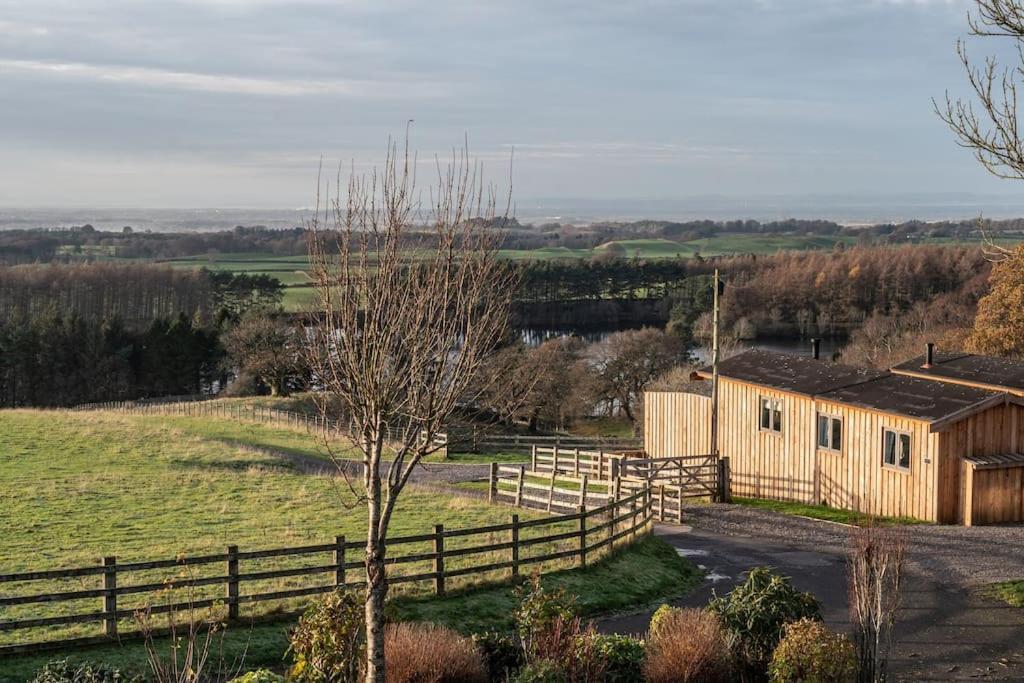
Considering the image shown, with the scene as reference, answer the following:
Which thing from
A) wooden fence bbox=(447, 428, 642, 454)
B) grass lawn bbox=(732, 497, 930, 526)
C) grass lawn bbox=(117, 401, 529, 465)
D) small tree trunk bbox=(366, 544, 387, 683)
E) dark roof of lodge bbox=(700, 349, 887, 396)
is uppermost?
dark roof of lodge bbox=(700, 349, 887, 396)

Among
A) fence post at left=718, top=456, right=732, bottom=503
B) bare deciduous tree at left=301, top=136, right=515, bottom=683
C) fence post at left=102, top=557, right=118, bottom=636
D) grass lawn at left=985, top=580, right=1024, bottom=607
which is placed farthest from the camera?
fence post at left=718, top=456, right=732, bottom=503

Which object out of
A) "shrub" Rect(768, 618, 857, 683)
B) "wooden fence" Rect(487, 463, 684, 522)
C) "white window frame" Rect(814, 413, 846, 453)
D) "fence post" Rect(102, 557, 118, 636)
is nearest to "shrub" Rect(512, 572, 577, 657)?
"shrub" Rect(768, 618, 857, 683)

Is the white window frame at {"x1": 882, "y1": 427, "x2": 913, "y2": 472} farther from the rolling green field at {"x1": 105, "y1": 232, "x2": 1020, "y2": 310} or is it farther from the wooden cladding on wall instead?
the rolling green field at {"x1": 105, "y1": 232, "x2": 1020, "y2": 310}

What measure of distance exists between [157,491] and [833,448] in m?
17.6

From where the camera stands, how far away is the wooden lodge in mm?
23953

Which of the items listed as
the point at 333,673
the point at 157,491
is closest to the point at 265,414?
the point at 157,491

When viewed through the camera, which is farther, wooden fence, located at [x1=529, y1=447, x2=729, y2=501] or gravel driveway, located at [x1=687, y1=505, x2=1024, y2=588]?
wooden fence, located at [x1=529, y1=447, x2=729, y2=501]

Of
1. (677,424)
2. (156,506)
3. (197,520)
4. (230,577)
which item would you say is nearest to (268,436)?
(156,506)

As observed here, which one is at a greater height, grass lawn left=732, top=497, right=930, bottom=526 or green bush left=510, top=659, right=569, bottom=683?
green bush left=510, top=659, right=569, bottom=683

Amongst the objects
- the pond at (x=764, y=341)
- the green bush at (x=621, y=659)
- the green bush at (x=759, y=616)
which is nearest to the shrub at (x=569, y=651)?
the green bush at (x=621, y=659)

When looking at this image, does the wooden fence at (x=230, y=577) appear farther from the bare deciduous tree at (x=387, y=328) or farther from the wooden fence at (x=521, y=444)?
the wooden fence at (x=521, y=444)

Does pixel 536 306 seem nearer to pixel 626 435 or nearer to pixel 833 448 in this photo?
pixel 626 435

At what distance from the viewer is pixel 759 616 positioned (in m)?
12.4

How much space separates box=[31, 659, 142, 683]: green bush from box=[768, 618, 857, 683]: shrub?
6913 mm
